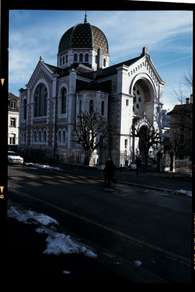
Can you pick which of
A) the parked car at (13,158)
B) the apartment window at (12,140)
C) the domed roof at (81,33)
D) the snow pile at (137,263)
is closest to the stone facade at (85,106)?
the domed roof at (81,33)

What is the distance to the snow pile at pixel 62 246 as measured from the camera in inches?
88.4

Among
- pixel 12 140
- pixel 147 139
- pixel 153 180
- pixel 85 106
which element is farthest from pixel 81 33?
pixel 12 140

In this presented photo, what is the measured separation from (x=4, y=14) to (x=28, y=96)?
3.60 feet

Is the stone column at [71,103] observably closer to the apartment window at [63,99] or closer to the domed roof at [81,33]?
the apartment window at [63,99]

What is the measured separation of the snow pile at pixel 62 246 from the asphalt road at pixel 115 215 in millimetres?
117

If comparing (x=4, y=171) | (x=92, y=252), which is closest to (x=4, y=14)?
(x=4, y=171)

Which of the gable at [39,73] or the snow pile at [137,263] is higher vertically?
the gable at [39,73]

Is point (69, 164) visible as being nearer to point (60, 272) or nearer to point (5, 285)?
point (60, 272)

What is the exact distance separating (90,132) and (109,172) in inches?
17.7

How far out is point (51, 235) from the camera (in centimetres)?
246

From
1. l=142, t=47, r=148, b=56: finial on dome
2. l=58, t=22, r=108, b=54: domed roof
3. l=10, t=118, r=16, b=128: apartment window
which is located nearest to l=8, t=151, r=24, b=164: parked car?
l=10, t=118, r=16, b=128: apartment window

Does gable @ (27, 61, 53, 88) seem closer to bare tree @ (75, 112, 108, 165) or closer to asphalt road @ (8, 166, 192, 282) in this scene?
bare tree @ (75, 112, 108, 165)

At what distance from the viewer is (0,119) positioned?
179cm

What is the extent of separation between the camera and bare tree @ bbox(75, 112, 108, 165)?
108 inches
